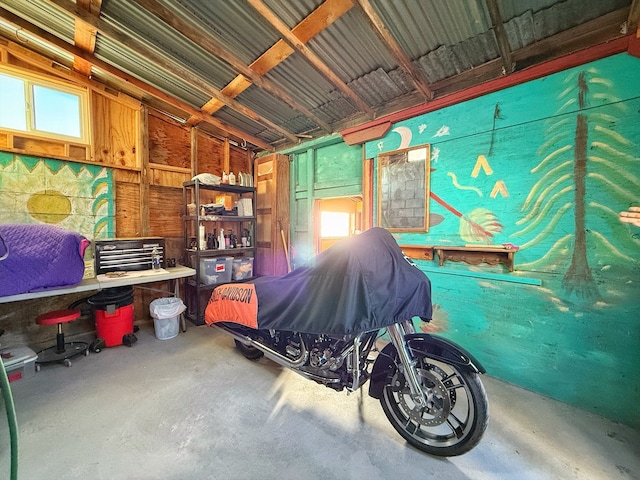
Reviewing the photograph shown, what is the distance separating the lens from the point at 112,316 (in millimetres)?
2855

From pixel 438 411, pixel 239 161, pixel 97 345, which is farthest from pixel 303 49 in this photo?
pixel 97 345

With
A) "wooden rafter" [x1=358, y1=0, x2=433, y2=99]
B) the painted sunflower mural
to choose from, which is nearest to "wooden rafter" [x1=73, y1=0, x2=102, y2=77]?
the painted sunflower mural

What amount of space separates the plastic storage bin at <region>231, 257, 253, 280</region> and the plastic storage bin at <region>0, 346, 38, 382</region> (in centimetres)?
211

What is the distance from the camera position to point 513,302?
7.26 feet

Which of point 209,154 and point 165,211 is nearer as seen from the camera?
point 165,211

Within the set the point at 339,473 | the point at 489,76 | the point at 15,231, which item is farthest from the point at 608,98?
the point at 15,231

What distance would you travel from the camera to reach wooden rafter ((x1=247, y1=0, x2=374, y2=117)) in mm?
1797

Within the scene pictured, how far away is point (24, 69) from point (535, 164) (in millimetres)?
5128

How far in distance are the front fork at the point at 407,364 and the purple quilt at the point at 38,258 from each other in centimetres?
293

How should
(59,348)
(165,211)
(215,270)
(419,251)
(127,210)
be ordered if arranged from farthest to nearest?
1. (165,211)
2. (215,270)
3. (127,210)
4. (419,251)
5. (59,348)

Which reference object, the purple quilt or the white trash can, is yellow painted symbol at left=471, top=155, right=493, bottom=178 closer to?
the white trash can

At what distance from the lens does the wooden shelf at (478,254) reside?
221 centimetres

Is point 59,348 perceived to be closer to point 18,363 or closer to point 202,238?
point 18,363

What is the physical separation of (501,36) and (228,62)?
223 cm
